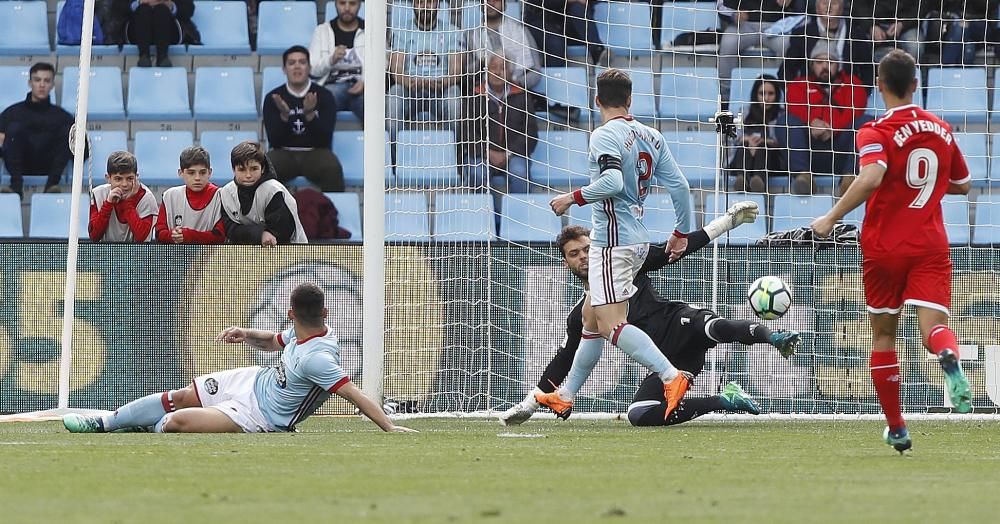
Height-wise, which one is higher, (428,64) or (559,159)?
(428,64)

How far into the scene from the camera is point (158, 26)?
51.3 ft

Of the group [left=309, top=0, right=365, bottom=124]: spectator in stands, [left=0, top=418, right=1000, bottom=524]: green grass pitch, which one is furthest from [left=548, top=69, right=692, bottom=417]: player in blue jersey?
[left=309, top=0, right=365, bottom=124]: spectator in stands

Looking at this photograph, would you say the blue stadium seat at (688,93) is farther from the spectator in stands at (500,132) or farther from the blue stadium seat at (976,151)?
the blue stadium seat at (976,151)

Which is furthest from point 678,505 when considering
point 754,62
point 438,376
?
point 754,62

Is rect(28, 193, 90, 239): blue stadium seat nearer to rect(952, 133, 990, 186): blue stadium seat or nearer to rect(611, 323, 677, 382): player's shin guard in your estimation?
rect(611, 323, 677, 382): player's shin guard

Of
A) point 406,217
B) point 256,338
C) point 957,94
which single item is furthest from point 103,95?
point 957,94

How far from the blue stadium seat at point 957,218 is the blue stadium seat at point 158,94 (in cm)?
761

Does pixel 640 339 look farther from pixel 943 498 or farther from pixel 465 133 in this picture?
pixel 943 498

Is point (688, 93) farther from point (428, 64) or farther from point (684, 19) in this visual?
point (428, 64)

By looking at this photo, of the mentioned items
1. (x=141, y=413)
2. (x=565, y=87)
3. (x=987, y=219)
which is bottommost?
(x=141, y=413)

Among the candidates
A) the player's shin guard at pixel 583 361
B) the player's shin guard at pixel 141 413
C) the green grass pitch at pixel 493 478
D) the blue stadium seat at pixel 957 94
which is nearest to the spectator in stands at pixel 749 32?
the blue stadium seat at pixel 957 94

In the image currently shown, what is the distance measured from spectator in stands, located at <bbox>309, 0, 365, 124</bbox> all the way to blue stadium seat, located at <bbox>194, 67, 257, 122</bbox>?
0.85 m

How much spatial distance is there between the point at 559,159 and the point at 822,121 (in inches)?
93.9

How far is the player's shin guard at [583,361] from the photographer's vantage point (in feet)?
30.4
